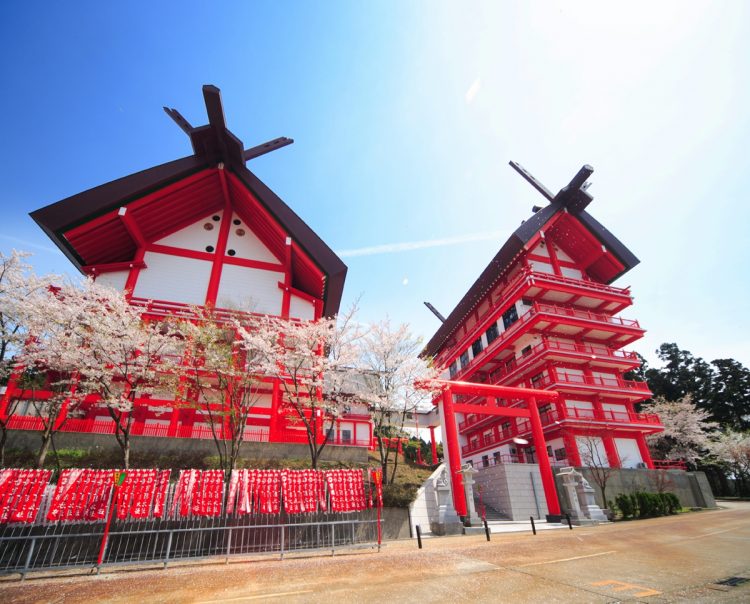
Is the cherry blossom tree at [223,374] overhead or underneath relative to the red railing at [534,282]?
underneath

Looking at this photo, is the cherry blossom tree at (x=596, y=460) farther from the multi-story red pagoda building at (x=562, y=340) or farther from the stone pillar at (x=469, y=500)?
the stone pillar at (x=469, y=500)

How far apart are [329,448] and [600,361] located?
2053cm

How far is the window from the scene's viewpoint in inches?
1114

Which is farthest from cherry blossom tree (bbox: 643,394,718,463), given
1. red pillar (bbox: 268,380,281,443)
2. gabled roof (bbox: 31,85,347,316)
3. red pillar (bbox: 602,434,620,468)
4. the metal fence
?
the metal fence

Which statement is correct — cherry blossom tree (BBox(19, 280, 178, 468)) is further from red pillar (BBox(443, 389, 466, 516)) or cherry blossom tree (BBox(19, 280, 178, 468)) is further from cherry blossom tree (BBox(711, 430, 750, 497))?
cherry blossom tree (BBox(711, 430, 750, 497))

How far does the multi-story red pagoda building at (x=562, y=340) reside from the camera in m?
23.5

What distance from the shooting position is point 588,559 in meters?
7.24

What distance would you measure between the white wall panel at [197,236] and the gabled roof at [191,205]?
582 mm

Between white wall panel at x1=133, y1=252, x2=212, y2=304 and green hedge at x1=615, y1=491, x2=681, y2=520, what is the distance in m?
24.1

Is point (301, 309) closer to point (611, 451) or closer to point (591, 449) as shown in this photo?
point (591, 449)

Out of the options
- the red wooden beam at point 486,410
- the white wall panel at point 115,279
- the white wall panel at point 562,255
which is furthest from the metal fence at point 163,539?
the white wall panel at point 562,255

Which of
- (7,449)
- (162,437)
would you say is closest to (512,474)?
(162,437)

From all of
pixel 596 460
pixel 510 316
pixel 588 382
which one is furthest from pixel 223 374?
pixel 588 382

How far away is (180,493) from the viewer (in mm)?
9609
